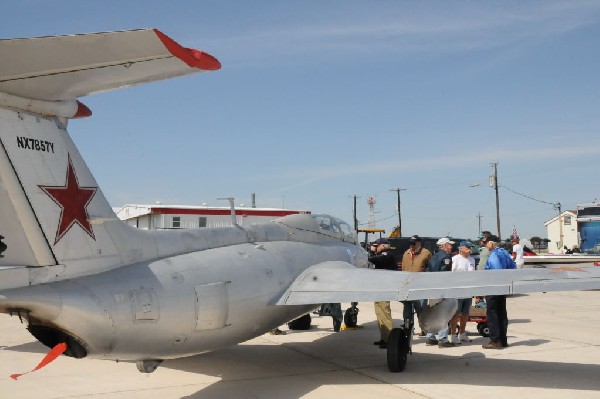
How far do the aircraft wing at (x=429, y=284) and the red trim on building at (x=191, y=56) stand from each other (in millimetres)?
4788

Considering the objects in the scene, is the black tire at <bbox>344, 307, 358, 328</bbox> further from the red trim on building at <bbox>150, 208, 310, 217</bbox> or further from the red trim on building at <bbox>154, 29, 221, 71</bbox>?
the red trim on building at <bbox>150, 208, 310, 217</bbox>

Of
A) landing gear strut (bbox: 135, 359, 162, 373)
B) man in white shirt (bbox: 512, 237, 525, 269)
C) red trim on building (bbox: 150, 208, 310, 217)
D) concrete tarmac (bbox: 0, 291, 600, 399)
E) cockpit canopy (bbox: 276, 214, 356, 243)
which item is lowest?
concrete tarmac (bbox: 0, 291, 600, 399)

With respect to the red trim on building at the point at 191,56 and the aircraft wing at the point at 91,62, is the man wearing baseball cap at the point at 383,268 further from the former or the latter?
the red trim on building at the point at 191,56

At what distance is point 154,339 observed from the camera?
22.8ft

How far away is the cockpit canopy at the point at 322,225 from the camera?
11.6 m

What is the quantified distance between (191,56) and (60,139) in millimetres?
2646

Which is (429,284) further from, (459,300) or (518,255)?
(518,255)

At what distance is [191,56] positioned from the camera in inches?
198

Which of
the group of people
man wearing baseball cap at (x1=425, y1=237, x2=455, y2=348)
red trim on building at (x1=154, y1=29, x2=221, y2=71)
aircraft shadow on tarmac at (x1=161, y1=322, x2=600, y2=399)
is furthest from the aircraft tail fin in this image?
man wearing baseball cap at (x1=425, y1=237, x2=455, y2=348)

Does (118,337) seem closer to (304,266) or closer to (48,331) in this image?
(48,331)

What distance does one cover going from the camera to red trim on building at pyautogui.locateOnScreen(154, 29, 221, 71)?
4.89m

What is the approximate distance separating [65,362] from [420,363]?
6.21 metres

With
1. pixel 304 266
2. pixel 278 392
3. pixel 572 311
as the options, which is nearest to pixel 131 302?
pixel 278 392

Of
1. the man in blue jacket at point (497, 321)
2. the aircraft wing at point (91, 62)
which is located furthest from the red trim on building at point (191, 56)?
the man in blue jacket at point (497, 321)
